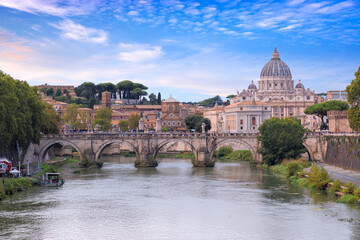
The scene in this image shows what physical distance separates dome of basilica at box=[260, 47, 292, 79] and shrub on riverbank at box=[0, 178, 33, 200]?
124972mm

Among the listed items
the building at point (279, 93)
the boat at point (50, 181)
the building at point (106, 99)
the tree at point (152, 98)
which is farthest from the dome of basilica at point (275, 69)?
the boat at point (50, 181)

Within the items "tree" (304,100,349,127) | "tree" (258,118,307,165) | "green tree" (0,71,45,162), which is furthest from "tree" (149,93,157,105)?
"green tree" (0,71,45,162)

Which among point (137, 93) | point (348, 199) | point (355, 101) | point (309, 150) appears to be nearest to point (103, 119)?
point (309, 150)

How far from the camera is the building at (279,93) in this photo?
468 feet

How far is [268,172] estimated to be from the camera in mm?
57719

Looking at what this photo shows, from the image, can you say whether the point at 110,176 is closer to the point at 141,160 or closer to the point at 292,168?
the point at 141,160

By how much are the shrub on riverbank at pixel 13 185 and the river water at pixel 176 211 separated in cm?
60

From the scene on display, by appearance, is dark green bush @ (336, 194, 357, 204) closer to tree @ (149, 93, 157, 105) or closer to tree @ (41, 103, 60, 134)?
tree @ (41, 103, 60, 134)

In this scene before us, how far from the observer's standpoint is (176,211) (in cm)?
3538

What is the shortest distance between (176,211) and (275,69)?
132 meters

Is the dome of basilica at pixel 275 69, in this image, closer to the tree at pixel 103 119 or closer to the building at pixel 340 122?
the tree at pixel 103 119

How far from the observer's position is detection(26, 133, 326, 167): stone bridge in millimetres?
64438

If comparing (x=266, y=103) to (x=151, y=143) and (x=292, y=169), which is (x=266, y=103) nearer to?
(x=151, y=143)

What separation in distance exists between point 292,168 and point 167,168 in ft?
54.6
